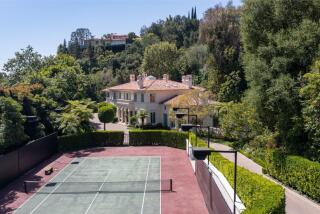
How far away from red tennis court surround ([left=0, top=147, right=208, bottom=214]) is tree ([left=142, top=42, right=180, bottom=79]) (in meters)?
44.8

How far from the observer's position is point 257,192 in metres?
15.3

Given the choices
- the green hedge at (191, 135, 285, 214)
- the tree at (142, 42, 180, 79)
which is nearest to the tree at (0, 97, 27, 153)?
the green hedge at (191, 135, 285, 214)

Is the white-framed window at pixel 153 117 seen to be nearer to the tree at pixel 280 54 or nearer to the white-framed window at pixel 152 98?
the white-framed window at pixel 152 98

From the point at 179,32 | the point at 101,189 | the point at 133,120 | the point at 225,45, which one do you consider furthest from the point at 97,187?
the point at 179,32

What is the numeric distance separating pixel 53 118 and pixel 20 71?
35.8 m

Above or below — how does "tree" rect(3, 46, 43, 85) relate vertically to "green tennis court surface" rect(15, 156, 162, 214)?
above

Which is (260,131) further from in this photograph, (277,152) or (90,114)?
(90,114)

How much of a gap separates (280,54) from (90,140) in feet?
79.6

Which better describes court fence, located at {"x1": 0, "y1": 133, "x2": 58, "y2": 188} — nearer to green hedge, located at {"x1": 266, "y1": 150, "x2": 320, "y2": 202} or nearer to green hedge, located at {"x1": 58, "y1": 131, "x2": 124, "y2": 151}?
green hedge, located at {"x1": 58, "y1": 131, "x2": 124, "y2": 151}

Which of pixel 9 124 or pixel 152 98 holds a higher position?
pixel 152 98

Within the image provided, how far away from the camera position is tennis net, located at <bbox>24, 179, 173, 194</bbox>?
24.9m

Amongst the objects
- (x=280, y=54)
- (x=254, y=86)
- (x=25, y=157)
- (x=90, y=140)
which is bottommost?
(x=25, y=157)

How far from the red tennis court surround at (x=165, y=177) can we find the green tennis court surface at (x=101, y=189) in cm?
67

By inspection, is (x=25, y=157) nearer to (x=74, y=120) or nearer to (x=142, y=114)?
(x=74, y=120)
